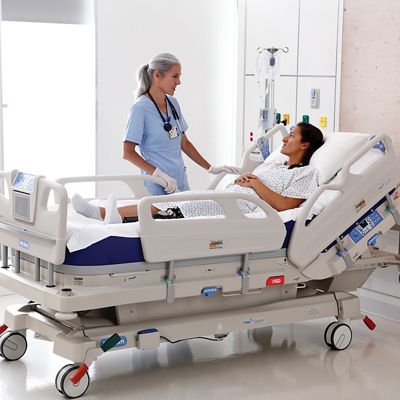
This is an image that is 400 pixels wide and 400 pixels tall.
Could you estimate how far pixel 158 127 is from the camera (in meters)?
4.27

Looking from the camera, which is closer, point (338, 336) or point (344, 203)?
point (344, 203)

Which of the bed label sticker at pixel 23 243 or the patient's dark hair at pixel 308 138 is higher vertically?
the patient's dark hair at pixel 308 138

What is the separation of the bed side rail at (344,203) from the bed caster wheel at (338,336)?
17.8 inches

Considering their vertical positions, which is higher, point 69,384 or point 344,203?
point 344,203

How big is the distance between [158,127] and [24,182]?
1.06 meters

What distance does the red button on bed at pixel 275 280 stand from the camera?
3.62 m

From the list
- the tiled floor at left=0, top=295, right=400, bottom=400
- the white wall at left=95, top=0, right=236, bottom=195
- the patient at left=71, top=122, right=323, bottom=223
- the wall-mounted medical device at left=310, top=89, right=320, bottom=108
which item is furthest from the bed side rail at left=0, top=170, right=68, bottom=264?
the wall-mounted medical device at left=310, top=89, right=320, bottom=108

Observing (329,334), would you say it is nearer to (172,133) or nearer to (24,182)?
(172,133)

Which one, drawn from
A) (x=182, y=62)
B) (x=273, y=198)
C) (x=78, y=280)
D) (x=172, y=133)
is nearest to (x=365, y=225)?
(x=273, y=198)

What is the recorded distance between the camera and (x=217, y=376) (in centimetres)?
358

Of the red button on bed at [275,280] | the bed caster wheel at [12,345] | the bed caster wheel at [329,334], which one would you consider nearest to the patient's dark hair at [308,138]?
the red button on bed at [275,280]

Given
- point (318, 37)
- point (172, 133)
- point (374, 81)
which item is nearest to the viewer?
point (172, 133)

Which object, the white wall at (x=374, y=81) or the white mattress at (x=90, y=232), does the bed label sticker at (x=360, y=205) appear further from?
the white wall at (x=374, y=81)

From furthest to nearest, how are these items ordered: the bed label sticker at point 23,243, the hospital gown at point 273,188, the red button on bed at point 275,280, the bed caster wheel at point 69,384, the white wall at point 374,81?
the white wall at point 374,81 → the hospital gown at point 273,188 → the red button on bed at point 275,280 → the bed label sticker at point 23,243 → the bed caster wheel at point 69,384
